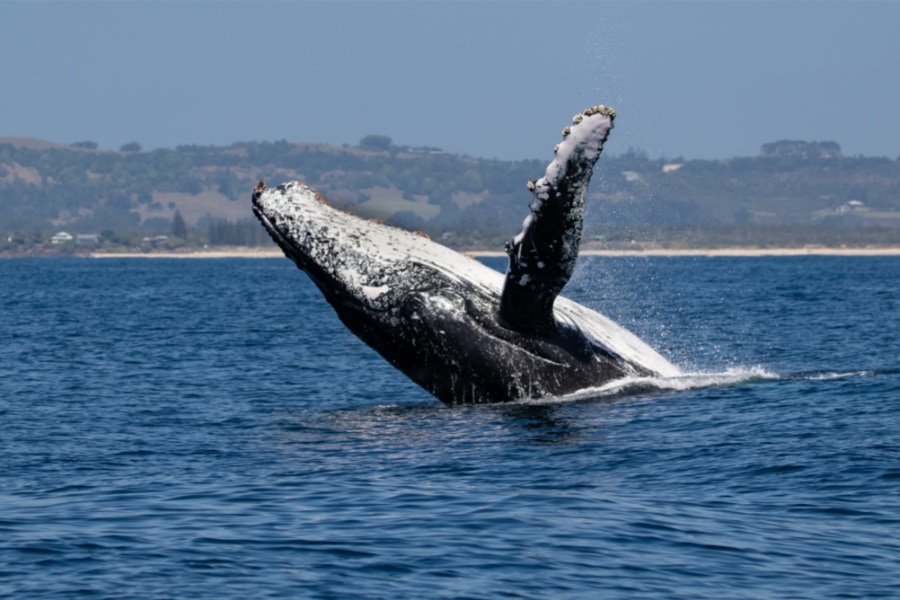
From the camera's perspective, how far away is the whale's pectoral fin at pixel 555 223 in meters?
12.4

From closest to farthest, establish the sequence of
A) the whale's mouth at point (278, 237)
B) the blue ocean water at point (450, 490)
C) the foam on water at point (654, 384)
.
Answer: the blue ocean water at point (450, 490), the whale's mouth at point (278, 237), the foam on water at point (654, 384)

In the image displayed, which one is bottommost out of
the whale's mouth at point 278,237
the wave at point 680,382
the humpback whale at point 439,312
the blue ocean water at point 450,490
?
the blue ocean water at point 450,490

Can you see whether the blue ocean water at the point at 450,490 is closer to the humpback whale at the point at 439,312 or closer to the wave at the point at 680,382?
the wave at the point at 680,382

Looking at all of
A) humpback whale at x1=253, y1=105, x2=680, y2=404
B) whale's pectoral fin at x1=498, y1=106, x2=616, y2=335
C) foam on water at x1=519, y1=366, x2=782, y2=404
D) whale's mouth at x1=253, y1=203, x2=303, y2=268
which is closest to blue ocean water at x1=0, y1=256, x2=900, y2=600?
foam on water at x1=519, y1=366, x2=782, y2=404

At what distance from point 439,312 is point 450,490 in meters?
3.11

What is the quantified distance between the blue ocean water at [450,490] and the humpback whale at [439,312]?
364mm

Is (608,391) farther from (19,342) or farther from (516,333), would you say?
(19,342)

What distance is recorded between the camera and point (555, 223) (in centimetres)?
1277

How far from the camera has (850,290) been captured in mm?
56500

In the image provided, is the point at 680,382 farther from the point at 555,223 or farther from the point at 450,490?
the point at 450,490

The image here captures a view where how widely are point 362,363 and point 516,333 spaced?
11.2 metres

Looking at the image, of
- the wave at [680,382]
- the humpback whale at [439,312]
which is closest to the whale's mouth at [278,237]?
the humpback whale at [439,312]

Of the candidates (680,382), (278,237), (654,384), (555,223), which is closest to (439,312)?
(278,237)

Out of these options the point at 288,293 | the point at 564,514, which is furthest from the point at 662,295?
the point at 564,514
